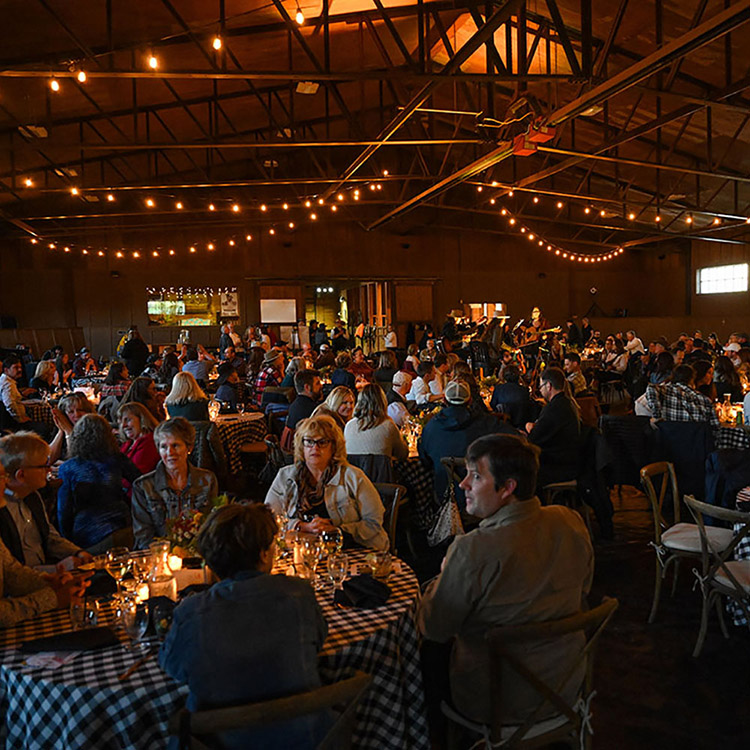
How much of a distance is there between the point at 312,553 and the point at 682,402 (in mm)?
4303

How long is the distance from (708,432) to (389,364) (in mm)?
4913

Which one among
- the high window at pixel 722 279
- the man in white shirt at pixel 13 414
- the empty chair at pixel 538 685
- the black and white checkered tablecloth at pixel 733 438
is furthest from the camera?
the high window at pixel 722 279

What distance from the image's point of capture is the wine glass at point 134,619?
7.11ft

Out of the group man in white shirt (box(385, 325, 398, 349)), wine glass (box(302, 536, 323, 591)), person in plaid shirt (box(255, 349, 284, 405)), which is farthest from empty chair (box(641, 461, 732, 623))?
man in white shirt (box(385, 325, 398, 349))

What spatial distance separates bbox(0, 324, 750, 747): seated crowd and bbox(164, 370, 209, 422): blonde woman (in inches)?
0.5

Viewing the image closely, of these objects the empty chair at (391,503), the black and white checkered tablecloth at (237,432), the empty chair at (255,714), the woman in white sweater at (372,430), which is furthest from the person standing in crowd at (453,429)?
the empty chair at (255,714)

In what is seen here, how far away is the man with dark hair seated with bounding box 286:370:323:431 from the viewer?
20.7ft

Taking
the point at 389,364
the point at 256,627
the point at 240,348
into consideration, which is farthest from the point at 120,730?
the point at 240,348

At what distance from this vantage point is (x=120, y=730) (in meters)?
1.91

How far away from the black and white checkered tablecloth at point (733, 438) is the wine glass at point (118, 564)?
4.71m

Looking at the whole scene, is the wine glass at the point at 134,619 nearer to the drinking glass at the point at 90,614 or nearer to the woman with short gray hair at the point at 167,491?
the drinking glass at the point at 90,614

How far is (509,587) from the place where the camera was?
2.14m

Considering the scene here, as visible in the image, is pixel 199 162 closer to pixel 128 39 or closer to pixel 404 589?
pixel 128 39

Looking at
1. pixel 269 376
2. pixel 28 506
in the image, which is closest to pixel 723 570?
pixel 28 506
